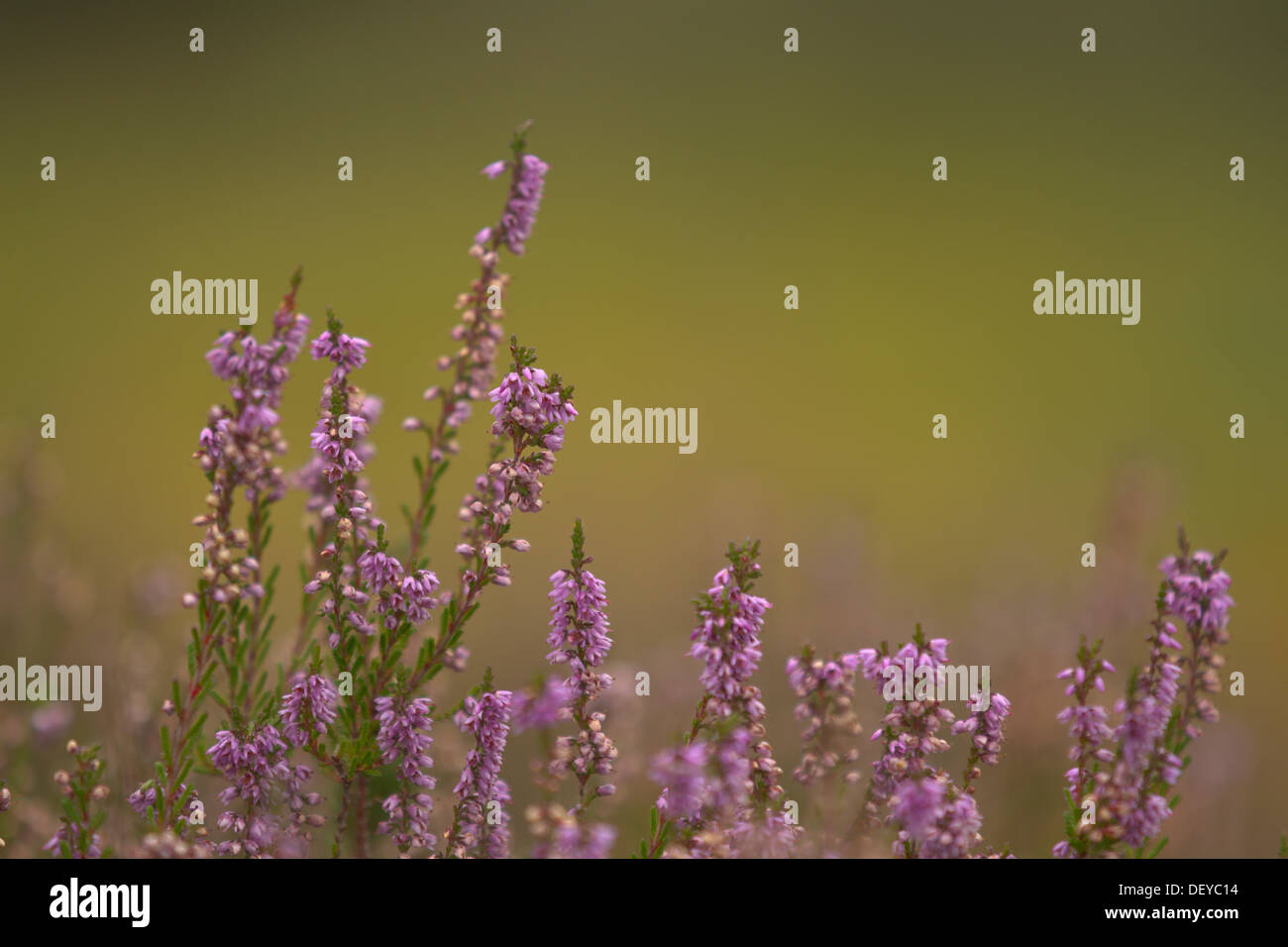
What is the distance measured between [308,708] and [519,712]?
0.95 metres

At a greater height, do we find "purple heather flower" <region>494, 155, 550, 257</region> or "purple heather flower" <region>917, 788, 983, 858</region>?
"purple heather flower" <region>494, 155, 550, 257</region>

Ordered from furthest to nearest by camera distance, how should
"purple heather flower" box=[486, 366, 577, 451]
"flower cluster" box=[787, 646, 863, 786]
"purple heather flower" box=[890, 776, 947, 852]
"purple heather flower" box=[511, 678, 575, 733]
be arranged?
"purple heather flower" box=[486, 366, 577, 451]
"flower cluster" box=[787, 646, 863, 786]
"purple heather flower" box=[890, 776, 947, 852]
"purple heather flower" box=[511, 678, 575, 733]

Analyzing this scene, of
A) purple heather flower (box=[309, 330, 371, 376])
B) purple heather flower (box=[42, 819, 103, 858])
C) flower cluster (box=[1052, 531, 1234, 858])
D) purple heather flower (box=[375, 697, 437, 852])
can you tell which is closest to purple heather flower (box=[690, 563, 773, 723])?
purple heather flower (box=[375, 697, 437, 852])

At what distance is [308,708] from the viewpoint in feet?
11.9

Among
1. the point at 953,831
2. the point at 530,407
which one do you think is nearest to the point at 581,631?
the point at 530,407

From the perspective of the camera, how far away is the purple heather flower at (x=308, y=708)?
3.59m

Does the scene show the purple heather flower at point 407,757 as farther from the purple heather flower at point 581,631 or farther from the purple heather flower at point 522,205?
the purple heather flower at point 522,205

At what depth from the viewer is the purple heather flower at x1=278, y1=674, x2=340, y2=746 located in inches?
141

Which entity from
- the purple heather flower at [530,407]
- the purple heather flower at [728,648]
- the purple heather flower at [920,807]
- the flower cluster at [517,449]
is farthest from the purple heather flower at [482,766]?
the purple heather flower at [920,807]

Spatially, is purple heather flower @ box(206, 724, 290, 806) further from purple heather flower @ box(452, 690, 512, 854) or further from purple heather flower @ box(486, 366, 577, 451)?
purple heather flower @ box(486, 366, 577, 451)

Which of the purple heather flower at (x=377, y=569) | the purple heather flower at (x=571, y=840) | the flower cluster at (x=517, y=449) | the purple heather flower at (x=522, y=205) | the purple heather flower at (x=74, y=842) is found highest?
the purple heather flower at (x=522, y=205)

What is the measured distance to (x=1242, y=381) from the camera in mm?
26656

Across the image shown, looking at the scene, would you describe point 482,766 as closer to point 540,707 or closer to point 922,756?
point 540,707
